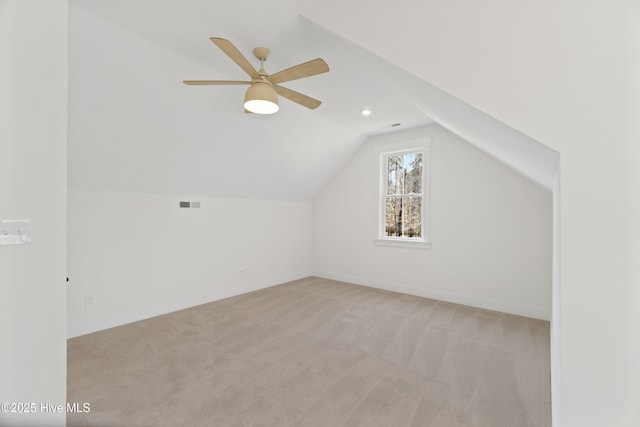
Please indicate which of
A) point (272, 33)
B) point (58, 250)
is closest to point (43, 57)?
point (58, 250)

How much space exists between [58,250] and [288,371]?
188cm

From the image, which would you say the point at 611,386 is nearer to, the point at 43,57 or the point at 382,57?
the point at 382,57

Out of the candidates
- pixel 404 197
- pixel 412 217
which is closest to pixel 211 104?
pixel 404 197

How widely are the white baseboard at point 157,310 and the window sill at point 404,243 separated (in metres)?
2.12

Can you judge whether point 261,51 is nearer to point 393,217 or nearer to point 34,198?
point 34,198

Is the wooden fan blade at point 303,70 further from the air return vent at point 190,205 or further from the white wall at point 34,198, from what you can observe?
the air return vent at point 190,205

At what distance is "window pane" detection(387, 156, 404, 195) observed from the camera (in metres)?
5.04

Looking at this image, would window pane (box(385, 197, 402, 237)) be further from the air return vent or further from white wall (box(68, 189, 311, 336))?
the air return vent

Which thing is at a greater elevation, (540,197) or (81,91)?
(81,91)

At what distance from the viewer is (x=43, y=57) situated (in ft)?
4.41

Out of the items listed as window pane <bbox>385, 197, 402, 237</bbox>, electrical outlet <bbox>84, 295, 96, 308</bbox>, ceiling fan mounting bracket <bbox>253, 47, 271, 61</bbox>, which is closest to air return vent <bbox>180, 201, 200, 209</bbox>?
electrical outlet <bbox>84, 295, 96, 308</bbox>

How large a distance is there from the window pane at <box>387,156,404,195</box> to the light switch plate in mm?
4753

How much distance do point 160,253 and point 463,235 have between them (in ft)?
14.7

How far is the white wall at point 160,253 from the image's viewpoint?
311 centimetres
